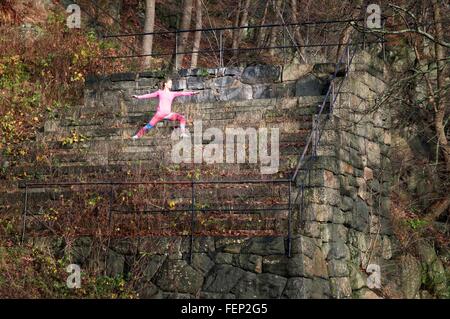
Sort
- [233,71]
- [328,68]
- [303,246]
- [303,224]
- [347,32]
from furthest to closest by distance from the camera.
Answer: [347,32] → [233,71] → [328,68] → [303,224] → [303,246]

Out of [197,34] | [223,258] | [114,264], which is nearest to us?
[223,258]

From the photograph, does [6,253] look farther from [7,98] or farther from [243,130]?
[7,98]

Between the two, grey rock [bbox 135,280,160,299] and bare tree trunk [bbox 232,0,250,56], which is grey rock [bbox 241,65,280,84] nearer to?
grey rock [bbox 135,280,160,299]

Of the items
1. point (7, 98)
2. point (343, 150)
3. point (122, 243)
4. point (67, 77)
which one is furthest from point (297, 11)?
point (122, 243)

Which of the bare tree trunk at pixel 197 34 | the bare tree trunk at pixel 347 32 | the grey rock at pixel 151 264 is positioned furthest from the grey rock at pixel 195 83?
the grey rock at pixel 151 264

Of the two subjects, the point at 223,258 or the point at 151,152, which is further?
the point at 151,152

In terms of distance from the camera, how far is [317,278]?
37.4ft

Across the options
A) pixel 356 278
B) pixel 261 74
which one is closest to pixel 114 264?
pixel 356 278

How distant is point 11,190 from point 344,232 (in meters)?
5.45

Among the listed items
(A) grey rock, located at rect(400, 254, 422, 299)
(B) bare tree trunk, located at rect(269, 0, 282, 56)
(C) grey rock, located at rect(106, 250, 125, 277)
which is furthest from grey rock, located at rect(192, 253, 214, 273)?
(B) bare tree trunk, located at rect(269, 0, 282, 56)

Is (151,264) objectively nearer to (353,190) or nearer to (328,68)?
(353,190)

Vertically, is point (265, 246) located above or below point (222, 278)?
above

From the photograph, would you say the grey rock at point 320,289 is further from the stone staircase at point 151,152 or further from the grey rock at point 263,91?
the grey rock at point 263,91

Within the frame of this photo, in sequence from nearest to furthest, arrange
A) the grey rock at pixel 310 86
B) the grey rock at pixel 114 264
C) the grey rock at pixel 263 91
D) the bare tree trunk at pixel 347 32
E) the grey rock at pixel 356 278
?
the grey rock at pixel 114 264 < the grey rock at pixel 356 278 < the grey rock at pixel 310 86 < the grey rock at pixel 263 91 < the bare tree trunk at pixel 347 32
